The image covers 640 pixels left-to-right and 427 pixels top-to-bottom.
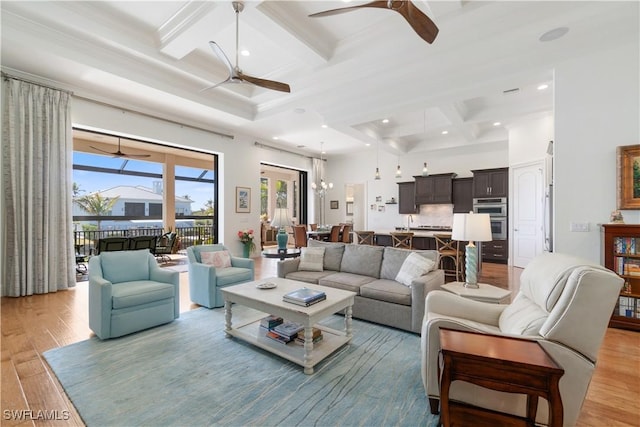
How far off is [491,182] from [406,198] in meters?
2.40

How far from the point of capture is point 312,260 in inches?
162

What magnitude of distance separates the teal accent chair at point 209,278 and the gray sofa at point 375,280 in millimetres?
587

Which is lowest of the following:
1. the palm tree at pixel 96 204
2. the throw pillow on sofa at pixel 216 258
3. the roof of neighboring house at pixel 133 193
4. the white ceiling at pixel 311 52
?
the throw pillow on sofa at pixel 216 258

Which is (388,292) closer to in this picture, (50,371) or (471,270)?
(471,270)

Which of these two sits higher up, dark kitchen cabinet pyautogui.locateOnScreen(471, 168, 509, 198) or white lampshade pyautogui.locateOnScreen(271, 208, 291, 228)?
dark kitchen cabinet pyautogui.locateOnScreen(471, 168, 509, 198)

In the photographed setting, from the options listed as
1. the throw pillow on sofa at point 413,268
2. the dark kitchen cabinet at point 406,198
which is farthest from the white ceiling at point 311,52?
the dark kitchen cabinet at point 406,198

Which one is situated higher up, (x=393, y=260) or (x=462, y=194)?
(x=462, y=194)

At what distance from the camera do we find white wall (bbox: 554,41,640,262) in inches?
130

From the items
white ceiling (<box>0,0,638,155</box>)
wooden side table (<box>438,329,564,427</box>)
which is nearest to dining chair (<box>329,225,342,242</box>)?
white ceiling (<box>0,0,638,155</box>)

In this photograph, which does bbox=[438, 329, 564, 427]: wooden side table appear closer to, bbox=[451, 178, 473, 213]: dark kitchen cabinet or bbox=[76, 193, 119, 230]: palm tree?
bbox=[451, 178, 473, 213]: dark kitchen cabinet

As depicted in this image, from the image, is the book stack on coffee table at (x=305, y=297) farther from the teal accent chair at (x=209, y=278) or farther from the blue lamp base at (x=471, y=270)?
the teal accent chair at (x=209, y=278)

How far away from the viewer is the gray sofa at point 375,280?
296cm

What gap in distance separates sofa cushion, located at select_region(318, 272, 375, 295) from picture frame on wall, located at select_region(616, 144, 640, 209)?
9.91ft

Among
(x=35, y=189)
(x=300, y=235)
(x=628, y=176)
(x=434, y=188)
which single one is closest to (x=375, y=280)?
(x=628, y=176)
